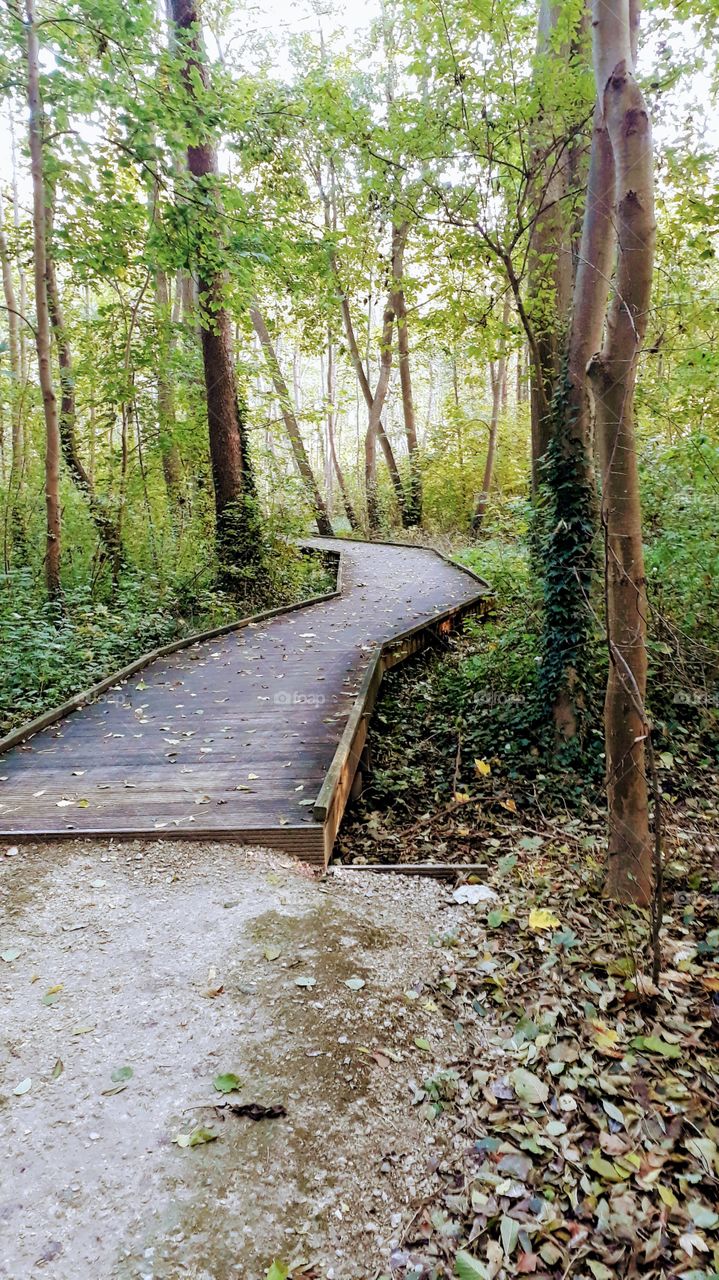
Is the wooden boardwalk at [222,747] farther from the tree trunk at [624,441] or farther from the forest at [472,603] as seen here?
the tree trunk at [624,441]

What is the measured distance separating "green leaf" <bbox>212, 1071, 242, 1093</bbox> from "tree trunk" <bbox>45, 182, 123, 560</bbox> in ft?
27.3

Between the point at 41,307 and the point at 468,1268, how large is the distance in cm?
853

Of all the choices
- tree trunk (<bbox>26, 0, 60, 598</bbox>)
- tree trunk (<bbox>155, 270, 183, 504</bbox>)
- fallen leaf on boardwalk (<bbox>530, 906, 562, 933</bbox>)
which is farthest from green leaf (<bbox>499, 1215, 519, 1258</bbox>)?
tree trunk (<bbox>155, 270, 183, 504</bbox>)

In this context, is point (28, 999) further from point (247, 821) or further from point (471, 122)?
point (471, 122)

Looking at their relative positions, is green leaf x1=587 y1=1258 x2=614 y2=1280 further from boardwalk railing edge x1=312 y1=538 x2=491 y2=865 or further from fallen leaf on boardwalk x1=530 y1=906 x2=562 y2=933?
boardwalk railing edge x1=312 y1=538 x2=491 y2=865

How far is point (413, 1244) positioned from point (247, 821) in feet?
8.26

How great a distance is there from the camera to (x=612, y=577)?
3725mm

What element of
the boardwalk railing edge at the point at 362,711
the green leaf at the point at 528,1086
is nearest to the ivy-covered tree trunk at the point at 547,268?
the boardwalk railing edge at the point at 362,711

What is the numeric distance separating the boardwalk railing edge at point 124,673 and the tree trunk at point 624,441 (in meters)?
4.67

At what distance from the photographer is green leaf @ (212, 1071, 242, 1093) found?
8.20 ft

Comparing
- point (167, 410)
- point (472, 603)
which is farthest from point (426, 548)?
point (167, 410)

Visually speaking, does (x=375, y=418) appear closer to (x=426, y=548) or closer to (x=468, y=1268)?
(x=426, y=548)

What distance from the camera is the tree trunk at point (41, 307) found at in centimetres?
685

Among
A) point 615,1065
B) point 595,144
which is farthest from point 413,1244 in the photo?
point 595,144
